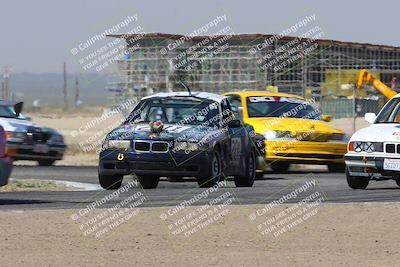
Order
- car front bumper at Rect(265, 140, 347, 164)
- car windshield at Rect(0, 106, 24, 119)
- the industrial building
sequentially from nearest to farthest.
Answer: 1. car front bumper at Rect(265, 140, 347, 164)
2. car windshield at Rect(0, 106, 24, 119)
3. the industrial building

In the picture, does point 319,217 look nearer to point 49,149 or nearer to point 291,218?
point 291,218

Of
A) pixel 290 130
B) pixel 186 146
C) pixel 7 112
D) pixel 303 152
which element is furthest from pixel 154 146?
pixel 7 112

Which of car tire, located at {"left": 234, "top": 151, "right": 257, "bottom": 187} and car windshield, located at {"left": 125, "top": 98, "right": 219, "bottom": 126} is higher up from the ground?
car windshield, located at {"left": 125, "top": 98, "right": 219, "bottom": 126}

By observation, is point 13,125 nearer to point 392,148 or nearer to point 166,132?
point 166,132

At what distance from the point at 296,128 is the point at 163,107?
531 cm

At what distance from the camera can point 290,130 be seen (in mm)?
24359

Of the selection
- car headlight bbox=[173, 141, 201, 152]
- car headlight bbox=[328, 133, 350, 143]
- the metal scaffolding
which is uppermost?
car headlight bbox=[173, 141, 201, 152]

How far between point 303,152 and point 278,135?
23.9 inches

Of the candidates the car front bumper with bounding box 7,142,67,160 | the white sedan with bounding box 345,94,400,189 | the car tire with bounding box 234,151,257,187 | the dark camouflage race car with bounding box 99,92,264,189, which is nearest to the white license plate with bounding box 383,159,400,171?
the white sedan with bounding box 345,94,400,189

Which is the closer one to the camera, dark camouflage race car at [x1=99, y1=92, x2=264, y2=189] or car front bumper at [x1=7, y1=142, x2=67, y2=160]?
dark camouflage race car at [x1=99, y1=92, x2=264, y2=189]

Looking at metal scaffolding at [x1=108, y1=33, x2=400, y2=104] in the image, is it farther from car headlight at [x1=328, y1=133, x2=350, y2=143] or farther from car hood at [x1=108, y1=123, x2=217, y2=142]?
car hood at [x1=108, y1=123, x2=217, y2=142]

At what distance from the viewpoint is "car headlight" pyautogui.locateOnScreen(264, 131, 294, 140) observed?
2419 cm

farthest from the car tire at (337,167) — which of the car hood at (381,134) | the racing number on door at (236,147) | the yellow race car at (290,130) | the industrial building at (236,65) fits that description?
the industrial building at (236,65)

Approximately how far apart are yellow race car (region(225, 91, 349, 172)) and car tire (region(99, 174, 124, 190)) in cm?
553
